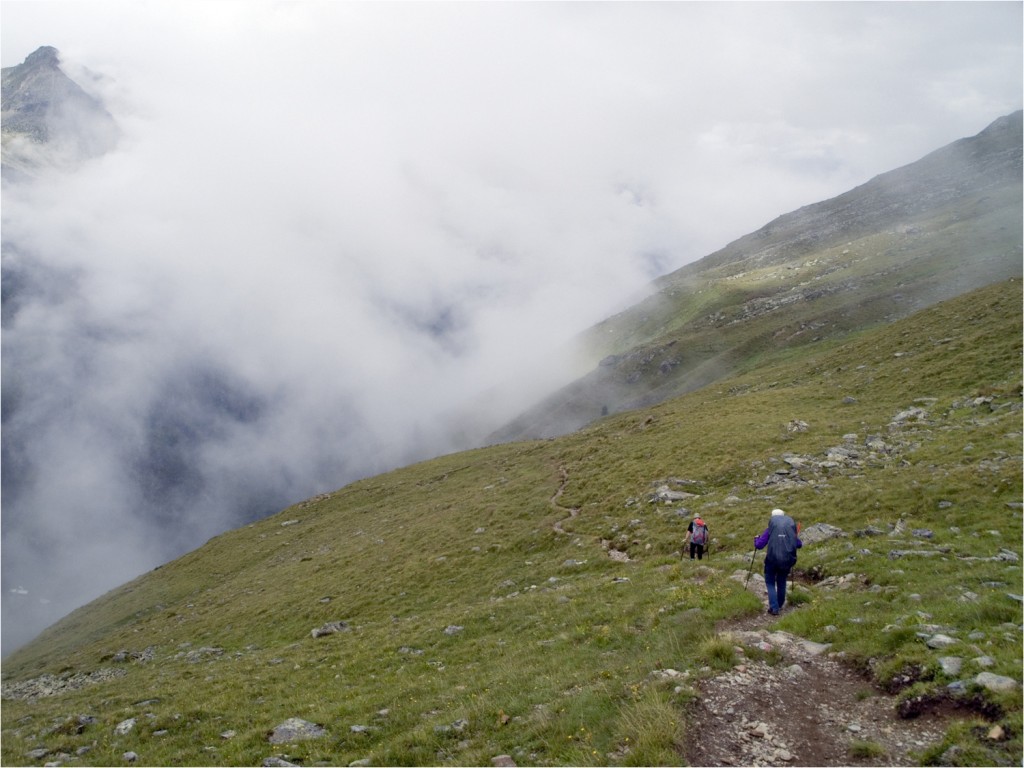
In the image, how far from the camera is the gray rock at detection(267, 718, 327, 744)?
1489cm

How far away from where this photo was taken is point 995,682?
901 centimetres

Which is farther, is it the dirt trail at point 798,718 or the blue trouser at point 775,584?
the blue trouser at point 775,584

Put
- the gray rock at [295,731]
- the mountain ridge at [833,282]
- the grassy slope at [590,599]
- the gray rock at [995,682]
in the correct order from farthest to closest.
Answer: the mountain ridge at [833,282] < the gray rock at [295,731] < the grassy slope at [590,599] < the gray rock at [995,682]

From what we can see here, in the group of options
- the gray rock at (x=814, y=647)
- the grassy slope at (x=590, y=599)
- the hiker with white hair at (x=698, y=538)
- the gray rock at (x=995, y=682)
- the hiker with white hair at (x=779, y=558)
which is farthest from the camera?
the hiker with white hair at (x=698, y=538)

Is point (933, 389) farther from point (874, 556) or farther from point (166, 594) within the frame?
point (166, 594)

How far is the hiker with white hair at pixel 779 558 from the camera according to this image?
15141 mm

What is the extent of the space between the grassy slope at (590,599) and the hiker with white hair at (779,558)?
3.32 ft

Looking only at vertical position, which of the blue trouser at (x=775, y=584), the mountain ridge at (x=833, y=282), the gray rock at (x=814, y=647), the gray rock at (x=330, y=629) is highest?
the mountain ridge at (x=833, y=282)

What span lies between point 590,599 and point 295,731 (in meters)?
11.6

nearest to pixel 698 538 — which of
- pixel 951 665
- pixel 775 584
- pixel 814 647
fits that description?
pixel 775 584

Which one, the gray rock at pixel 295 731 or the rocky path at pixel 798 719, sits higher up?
the gray rock at pixel 295 731

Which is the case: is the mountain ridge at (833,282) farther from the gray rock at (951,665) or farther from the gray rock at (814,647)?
the gray rock at (951,665)

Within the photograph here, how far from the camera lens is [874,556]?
17.8 m

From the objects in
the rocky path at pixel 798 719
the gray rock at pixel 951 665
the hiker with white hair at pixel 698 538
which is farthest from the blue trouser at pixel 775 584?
the hiker with white hair at pixel 698 538
